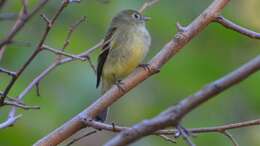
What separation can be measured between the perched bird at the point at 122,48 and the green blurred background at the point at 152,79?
0.45ft

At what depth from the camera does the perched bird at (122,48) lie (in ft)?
14.3

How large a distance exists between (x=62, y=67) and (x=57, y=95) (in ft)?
0.80

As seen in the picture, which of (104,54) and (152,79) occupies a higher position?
(104,54)

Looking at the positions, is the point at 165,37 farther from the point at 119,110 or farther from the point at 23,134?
the point at 23,134

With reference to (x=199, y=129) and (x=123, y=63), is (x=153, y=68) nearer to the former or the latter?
(x=199, y=129)

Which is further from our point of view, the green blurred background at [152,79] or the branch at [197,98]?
the green blurred background at [152,79]

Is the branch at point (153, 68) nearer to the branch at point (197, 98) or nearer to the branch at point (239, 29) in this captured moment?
the branch at point (239, 29)

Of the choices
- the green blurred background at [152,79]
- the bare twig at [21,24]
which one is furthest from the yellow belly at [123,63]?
the bare twig at [21,24]

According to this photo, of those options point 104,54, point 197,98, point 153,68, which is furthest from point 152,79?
point 197,98

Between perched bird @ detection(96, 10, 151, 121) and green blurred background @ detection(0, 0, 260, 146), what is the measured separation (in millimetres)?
138

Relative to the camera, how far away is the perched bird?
436 centimetres

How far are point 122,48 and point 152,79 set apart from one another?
33 centimetres

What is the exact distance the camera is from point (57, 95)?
4008mm

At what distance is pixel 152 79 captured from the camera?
4.39m
